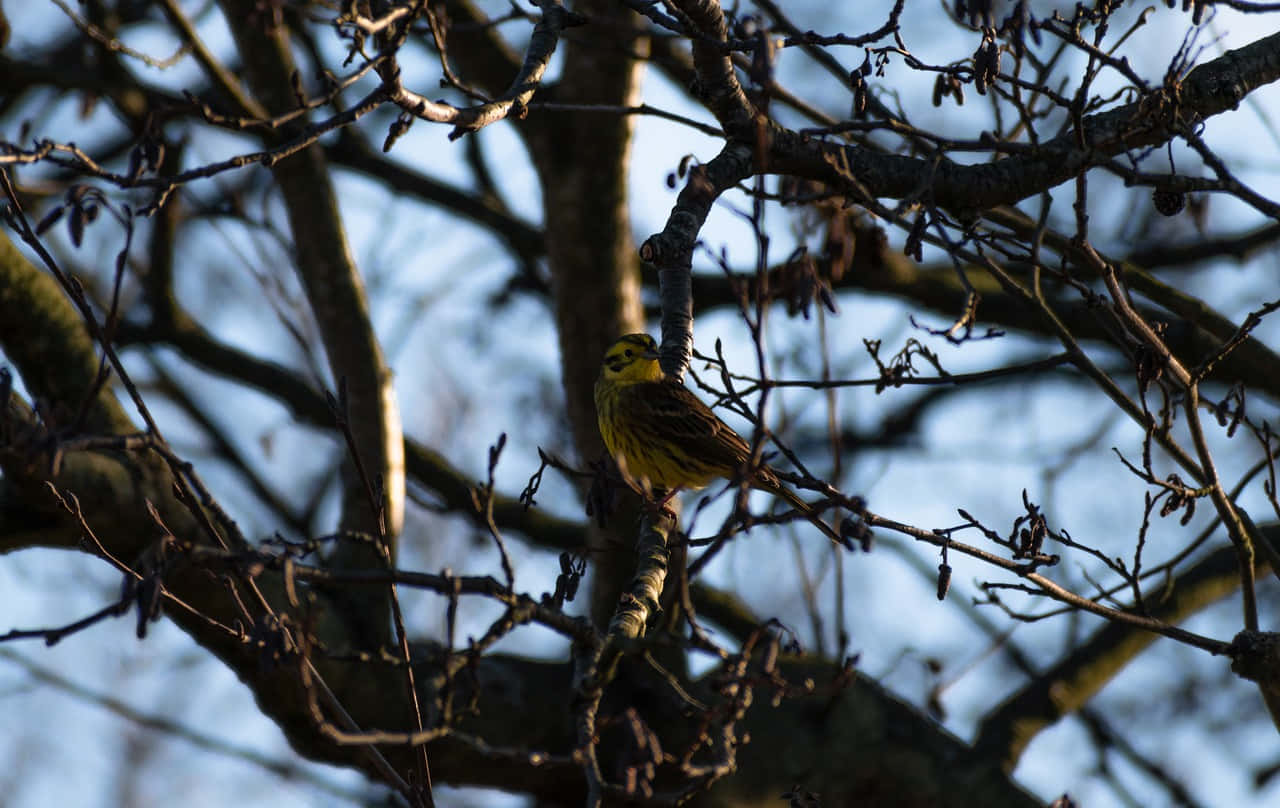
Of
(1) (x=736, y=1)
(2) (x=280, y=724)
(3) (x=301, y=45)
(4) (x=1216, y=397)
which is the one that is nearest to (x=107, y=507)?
(2) (x=280, y=724)

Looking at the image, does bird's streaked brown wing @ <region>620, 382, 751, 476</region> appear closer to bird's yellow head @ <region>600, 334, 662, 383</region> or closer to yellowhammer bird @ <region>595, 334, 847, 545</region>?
yellowhammer bird @ <region>595, 334, 847, 545</region>

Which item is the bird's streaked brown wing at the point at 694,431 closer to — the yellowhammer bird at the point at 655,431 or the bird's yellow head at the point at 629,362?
the yellowhammer bird at the point at 655,431

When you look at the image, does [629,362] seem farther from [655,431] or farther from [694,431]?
[694,431]

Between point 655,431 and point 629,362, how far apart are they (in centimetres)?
51

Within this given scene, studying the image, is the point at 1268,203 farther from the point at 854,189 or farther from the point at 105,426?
the point at 105,426

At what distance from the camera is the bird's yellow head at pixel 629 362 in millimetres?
6297

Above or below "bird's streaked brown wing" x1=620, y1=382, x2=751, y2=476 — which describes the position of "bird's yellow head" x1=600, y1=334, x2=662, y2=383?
above

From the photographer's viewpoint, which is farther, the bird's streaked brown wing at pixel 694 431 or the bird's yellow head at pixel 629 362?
the bird's yellow head at pixel 629 362

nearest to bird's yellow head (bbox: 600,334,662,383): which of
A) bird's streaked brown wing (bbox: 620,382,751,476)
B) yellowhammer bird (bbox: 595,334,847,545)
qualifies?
yellowhammer bird (bbox: 595,334,847,545)

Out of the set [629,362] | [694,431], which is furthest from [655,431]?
[629,362]

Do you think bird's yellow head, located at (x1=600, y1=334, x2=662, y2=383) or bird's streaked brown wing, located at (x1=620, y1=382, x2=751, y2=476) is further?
bird's yellow head, located at (x1=600, y1=334, x2=662, y2=383)

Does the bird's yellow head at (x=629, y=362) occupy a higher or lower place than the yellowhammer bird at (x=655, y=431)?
higher

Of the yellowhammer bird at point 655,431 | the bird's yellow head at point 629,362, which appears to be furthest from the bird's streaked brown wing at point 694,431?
the bird's yellow head at point 629,362

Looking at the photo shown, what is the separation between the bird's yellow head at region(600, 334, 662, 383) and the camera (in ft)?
20.7
